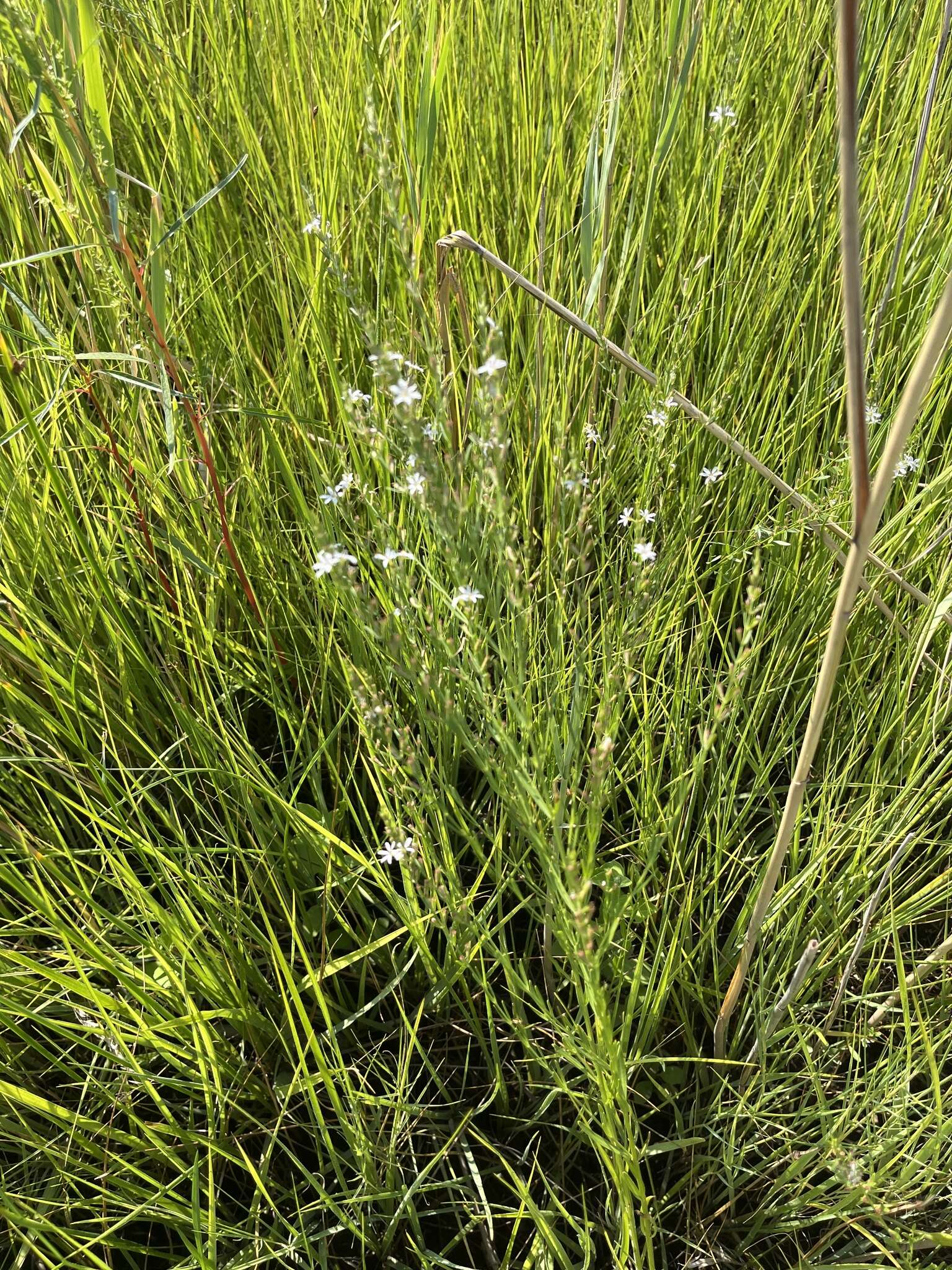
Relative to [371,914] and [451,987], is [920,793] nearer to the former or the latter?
[451,987]

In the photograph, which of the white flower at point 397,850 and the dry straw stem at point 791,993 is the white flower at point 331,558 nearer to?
the white flower at point 397,850

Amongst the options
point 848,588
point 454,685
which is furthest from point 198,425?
point 848,588

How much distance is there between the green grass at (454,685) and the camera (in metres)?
0.96

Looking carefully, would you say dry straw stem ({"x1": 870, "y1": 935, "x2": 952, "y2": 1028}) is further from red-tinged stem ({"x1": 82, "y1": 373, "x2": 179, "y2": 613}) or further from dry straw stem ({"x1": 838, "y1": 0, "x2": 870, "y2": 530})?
red-tinged stem ({"x1": 82, "y1": 373, "x2": 179, "y2": 613})

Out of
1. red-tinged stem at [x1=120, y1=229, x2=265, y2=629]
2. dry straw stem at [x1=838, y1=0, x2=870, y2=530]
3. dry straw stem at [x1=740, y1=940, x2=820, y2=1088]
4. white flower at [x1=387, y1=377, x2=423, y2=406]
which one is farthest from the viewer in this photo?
red-tinged stem at [x1=120, y1=229, x2=265, y2=629]

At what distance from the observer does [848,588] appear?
Answer: 2.31ft

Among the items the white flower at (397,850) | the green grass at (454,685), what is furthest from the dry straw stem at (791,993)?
the white flower at (397,850)

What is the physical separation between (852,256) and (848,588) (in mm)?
258

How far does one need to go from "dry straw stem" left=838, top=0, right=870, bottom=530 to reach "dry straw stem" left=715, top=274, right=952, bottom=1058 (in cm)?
2

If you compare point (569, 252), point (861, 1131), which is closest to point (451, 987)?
point (861, 1131)

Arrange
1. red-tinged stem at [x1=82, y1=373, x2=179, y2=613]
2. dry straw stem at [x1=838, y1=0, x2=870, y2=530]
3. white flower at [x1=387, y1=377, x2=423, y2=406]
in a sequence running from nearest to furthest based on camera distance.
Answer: dry straw stem at [x1=838, y1=0, x2=870, y2=530], white flower at [x1=387, y1=377, x2=423, y2=406], red-tinged stem at [x1=82, y1=373, x2=179, y2=613]

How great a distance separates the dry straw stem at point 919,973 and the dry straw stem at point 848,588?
18 centimetres

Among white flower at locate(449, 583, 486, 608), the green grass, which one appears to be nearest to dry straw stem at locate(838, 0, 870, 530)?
the green grass

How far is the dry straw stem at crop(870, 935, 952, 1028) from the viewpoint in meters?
0.96
